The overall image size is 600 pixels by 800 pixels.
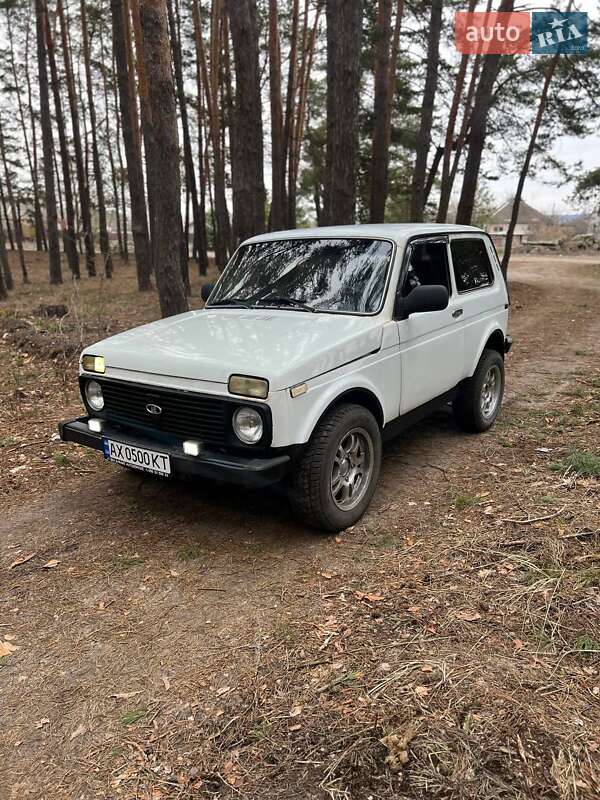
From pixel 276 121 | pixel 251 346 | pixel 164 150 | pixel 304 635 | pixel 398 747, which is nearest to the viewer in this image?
pixel 398 747

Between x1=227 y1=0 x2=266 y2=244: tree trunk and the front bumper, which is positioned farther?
x1=227 y1=0 x2=266 y2=244: tree trunk

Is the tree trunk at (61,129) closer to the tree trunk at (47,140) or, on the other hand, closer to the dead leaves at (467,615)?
the tree trunk at (47,140)

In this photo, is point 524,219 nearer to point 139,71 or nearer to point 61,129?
point 61,129

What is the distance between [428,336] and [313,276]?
3.41 ft

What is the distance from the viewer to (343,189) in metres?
9.84

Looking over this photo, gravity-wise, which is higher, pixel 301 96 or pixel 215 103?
pixel 301 96

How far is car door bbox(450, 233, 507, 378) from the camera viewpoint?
5211 mm

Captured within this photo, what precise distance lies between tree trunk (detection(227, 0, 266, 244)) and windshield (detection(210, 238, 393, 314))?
5.33 meters

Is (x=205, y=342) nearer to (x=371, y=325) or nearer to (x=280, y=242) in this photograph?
(x=371, y=325)

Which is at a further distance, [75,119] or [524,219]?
[524,219]

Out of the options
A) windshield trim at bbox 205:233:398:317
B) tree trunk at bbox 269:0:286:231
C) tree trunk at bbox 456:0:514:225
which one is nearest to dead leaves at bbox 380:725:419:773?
windshield trim at bbox 205:233:398:317

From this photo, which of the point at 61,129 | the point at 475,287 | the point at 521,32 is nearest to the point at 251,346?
the point at 475,287

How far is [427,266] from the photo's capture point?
15.6 ft

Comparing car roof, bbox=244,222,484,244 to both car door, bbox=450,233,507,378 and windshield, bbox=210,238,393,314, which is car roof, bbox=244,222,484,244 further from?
car door, bbox=450,233,507,378
